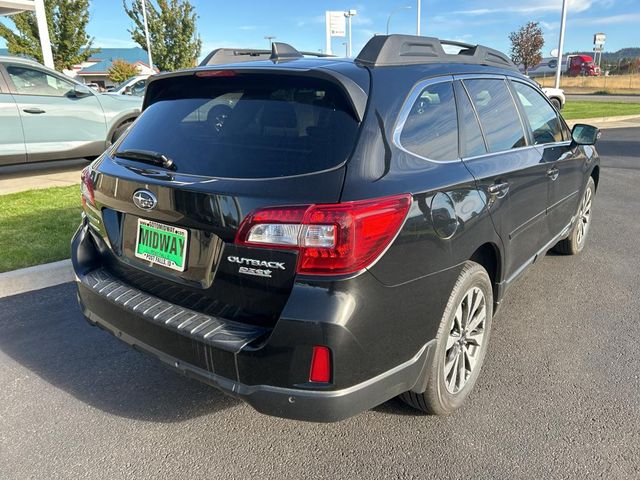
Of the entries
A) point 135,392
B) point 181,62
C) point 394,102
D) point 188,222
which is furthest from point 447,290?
point 181,62

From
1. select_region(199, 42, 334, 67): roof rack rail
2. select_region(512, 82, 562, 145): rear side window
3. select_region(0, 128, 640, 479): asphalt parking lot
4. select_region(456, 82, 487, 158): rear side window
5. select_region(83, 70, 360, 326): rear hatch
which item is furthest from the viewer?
select_region(512, 82, 562, 145): rear side window

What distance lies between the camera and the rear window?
211 cm

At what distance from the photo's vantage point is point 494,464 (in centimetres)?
231

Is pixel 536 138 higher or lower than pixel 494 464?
higher

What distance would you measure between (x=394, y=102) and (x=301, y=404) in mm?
1343

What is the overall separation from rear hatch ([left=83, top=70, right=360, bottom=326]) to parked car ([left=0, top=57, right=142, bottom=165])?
6.12 m

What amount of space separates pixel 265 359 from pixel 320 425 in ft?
2.74

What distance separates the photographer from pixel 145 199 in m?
2.29

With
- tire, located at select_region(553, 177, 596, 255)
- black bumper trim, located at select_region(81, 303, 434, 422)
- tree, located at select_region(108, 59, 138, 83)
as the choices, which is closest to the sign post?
tree, located at select_region(108, 59, 138, 83)

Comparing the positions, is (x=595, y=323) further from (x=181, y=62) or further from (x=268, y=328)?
(x=181, y=62)

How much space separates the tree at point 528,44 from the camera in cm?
4241

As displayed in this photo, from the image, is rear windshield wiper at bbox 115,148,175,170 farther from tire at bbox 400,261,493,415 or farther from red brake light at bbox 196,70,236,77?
tire at bbox 400,261,493,415

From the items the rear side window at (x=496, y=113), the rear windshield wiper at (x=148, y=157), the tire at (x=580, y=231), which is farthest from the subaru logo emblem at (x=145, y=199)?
the tire at (x=580, y=231)

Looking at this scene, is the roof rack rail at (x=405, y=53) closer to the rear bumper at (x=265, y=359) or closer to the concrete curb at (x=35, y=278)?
the rear bumper at (x=265, y=359)
